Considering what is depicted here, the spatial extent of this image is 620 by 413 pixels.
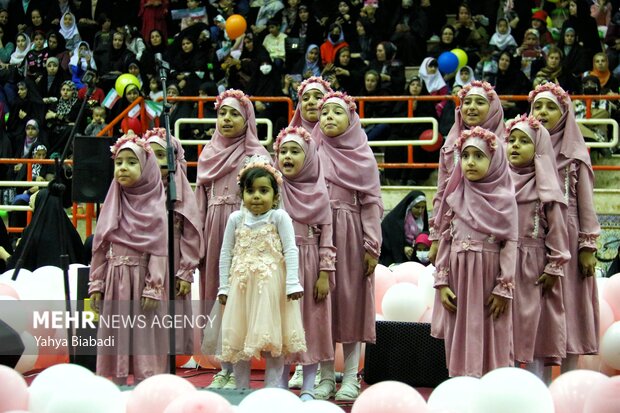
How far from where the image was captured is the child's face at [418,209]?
1191 centimetres

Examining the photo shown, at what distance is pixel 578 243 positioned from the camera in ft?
24.7

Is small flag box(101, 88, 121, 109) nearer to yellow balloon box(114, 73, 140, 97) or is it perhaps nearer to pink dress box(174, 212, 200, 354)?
yellow balloon box(114, 73, 140, 97)

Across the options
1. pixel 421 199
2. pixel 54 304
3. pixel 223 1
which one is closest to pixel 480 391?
pixel 54 304

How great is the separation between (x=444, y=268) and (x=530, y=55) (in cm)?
777

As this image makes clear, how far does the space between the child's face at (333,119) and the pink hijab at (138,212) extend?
112 cm

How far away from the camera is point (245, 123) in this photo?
26.1 ft

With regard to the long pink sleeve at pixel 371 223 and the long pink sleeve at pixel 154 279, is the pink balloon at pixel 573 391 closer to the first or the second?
the long pink sleeve at pixel 371 223

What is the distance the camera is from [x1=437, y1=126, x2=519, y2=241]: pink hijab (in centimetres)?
679

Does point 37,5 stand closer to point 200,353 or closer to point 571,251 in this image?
point 200,353

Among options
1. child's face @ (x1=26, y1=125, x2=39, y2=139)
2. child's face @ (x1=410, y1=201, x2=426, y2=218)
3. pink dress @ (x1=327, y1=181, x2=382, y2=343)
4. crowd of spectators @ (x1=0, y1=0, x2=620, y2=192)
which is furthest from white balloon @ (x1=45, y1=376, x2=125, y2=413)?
child's face @ (x1=26, y1=125, x2=39, y2=139)

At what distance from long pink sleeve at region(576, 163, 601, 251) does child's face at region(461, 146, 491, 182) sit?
0.98m

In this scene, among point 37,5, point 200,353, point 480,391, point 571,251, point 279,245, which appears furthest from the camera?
point 37,5

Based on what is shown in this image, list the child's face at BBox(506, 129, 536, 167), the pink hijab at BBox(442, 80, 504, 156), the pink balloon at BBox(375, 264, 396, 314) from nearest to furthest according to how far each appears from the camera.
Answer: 1. the child's face at BBox(506, 129, 536, 167)
2. the pink hijab at BBox(442, 80, 504, 156)
3. the pink balloon at BBox(375, 264, 396, 314)

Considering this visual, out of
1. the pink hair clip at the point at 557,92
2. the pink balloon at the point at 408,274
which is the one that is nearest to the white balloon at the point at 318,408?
the pink hair clip at the point at 557,92
